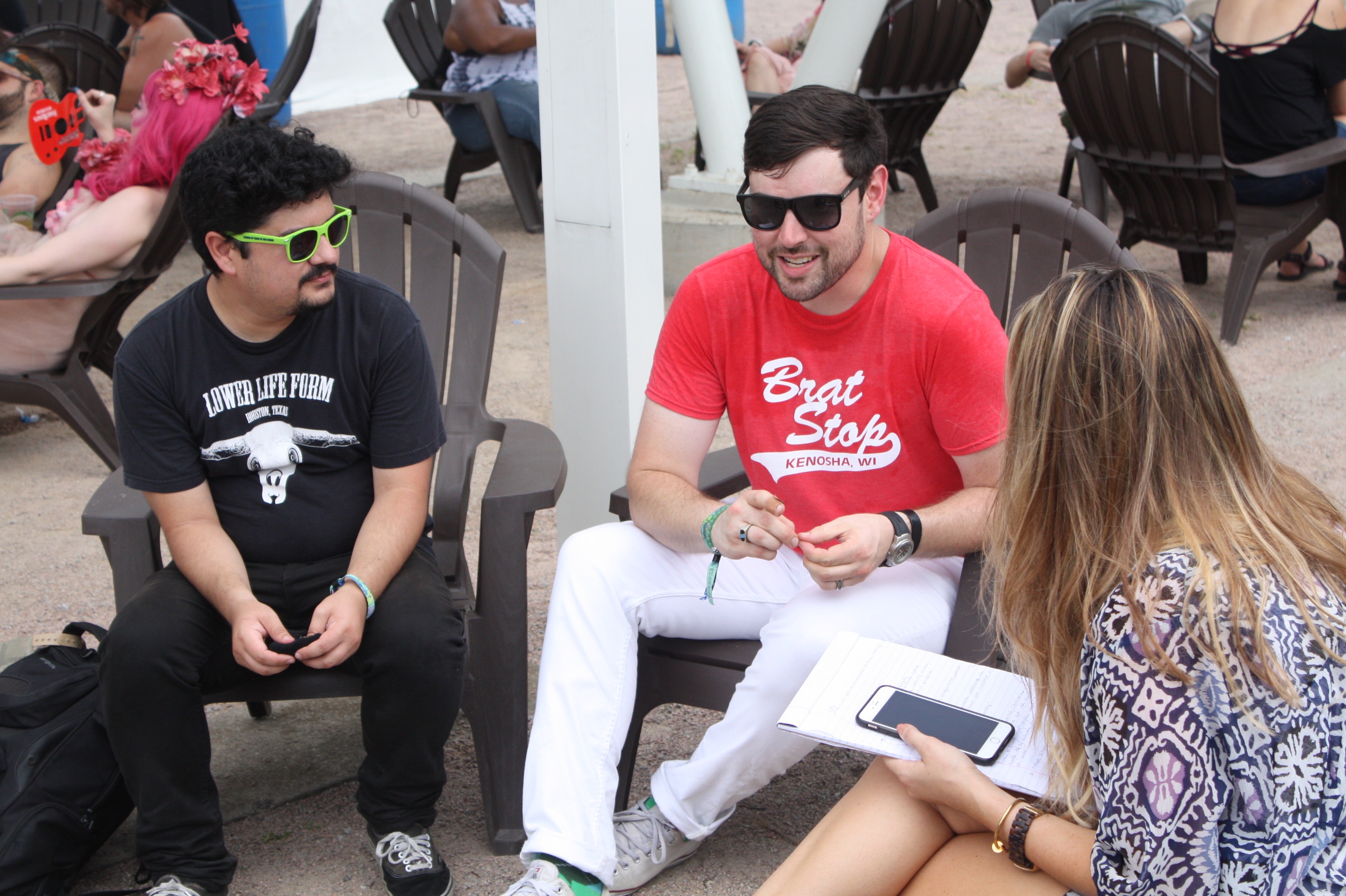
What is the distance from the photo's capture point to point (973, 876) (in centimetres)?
164

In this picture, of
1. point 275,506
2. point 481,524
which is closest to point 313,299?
point 275,506

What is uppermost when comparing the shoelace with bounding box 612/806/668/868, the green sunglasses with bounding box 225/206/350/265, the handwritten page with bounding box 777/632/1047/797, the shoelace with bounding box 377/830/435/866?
the green sunglasses with bounding box 225/206/350/265

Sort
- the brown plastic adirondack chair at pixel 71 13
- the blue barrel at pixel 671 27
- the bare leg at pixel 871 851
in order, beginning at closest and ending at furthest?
the bare leg at pixel 871 851
the brown plastic adirondack chair at pixel 71 13
the blue barrel at pixel 671 27

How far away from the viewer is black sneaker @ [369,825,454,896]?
2217 millimetres

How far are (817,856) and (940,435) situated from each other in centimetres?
83

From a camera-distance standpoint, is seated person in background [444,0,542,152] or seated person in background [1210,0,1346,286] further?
seated person in background [444,0,542,152]

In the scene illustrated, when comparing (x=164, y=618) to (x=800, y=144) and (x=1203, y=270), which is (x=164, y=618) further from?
(x=1203, y=270)

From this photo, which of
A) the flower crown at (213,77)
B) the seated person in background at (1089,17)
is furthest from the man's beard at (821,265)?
the seated person in background at (1089,17)

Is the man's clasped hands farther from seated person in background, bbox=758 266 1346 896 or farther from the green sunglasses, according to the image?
the green sunglasses

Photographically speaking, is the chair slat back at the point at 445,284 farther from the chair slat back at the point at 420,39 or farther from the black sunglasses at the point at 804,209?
the chair slat back at the point at 420,39

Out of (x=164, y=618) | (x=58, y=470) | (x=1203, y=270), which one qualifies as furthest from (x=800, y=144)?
(x=1203, y=270)

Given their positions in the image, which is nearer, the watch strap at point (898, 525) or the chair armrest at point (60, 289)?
the watch strap at point (898, 525)

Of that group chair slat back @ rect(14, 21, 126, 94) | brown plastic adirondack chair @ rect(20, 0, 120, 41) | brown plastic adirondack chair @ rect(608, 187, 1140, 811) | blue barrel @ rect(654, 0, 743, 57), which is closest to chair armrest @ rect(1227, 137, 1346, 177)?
brown plastic adirondack chair @ rect(608, 187, 1140, 811)

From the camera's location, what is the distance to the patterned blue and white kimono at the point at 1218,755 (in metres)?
1.27
